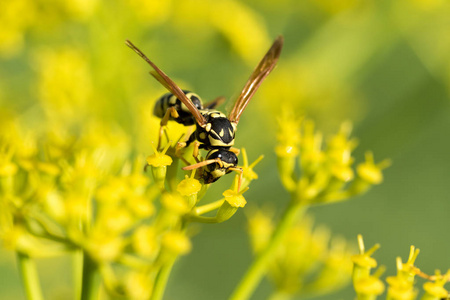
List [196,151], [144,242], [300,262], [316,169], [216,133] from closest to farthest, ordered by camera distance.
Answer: [144,242] < [196,151] < [216,133] < [316,169] < [300,262]

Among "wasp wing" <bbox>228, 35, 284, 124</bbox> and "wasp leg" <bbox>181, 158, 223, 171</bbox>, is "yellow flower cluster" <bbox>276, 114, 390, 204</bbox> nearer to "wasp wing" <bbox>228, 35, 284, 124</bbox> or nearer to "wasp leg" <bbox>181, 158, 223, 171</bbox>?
"wasp wing" <bbox>228, 35, 284, 124</bbox>

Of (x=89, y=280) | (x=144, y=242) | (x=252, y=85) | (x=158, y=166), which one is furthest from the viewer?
(x=252, y=85)

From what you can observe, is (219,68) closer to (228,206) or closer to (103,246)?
(228,206)

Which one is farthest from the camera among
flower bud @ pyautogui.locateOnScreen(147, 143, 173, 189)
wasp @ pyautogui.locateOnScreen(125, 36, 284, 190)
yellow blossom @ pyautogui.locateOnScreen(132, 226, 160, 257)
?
wasp @ pyautogui.locateOnScreen(125, 36, 284, 190)

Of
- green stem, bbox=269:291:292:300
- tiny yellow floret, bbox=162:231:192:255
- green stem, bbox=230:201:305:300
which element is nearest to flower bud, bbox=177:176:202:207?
tiny yellow floret, bbox=162:231:192:255

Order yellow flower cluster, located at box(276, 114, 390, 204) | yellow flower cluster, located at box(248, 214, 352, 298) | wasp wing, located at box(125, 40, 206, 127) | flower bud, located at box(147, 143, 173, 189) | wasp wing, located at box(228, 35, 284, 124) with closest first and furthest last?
flower bud, located at box(147, 143, 173, 189) → wasp wing, located at box(125, 40, 206, 127) → yellow flower cluster, located at box(276, 114, 390, 204) → wasp wing, located at box(228, 35, 284, 124) → yellow flower cluster, located at box(248, 214, 352, 298)

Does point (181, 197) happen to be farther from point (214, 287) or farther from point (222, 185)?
point (214, 287)

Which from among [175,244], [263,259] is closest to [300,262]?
[263,259]

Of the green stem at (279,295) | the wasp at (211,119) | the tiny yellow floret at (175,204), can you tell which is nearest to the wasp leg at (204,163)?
the wasp at (211,119)
